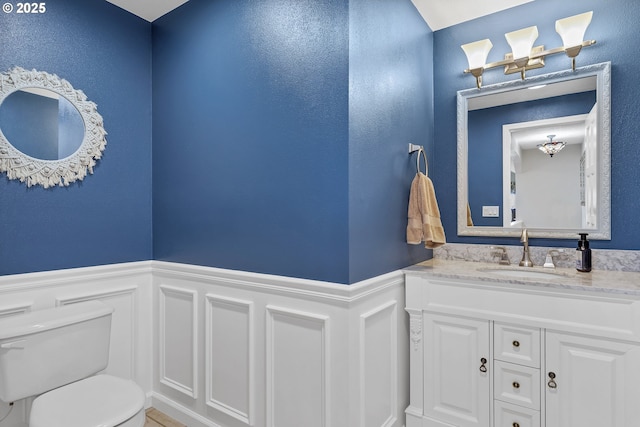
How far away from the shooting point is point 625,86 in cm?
180

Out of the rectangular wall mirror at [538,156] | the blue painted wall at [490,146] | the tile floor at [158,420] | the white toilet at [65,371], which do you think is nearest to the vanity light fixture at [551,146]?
the rectangular wall mirror at [538,156]

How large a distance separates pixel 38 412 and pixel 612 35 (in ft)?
10.4

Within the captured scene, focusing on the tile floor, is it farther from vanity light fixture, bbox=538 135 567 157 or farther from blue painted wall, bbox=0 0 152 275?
vanity light fixture, bbox=538 135 567 157

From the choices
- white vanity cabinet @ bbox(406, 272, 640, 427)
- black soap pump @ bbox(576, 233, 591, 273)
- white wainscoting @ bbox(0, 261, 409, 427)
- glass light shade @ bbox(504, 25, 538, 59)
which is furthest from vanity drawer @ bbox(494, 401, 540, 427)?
glass light shade @ bbox(504, 25, 538, 59)

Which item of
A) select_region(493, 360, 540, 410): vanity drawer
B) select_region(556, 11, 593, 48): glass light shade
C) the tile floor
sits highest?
select_region(556, 11, 593, 48): glass light shade

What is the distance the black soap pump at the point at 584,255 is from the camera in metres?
1.78

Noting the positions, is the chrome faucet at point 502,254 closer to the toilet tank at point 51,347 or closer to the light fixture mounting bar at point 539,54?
the light fixture mounting bar at point 539,54

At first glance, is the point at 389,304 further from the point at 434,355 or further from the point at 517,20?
the point at 517,20

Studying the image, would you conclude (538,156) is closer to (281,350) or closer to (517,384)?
(517,384)

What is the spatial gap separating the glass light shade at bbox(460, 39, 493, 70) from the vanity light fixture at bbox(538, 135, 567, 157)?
0.60 metres

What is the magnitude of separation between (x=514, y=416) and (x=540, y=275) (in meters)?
0.70

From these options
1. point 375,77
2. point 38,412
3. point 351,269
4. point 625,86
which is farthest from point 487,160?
point 38,412

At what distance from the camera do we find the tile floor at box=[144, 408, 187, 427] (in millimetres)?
2041

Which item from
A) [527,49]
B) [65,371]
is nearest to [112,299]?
[65,371]
